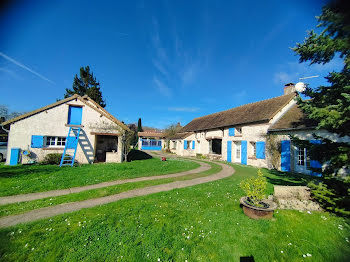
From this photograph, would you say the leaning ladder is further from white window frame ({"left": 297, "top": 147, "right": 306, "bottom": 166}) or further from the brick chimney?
the brick chimney

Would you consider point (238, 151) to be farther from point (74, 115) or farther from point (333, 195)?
point (74, 115)

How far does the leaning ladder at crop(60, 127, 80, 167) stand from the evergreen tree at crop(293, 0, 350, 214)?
46.9 ft

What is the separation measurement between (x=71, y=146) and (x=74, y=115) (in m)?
2.70

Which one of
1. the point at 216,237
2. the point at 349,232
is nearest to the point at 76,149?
the point at 216,237

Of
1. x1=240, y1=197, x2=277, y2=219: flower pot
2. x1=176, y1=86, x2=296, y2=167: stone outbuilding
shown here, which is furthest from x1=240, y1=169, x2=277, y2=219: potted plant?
x1=176, y1=86, x2=296, y2=167: stone outbuilding

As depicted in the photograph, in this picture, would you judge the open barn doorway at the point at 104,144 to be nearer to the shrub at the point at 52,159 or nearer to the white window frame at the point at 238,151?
the shrub at the point at 52,159

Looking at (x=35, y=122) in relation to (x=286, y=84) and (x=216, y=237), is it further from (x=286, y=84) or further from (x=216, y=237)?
(x=286, y=84)

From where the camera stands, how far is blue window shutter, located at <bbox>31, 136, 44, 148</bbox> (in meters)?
11.6

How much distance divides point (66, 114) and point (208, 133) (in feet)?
53.2

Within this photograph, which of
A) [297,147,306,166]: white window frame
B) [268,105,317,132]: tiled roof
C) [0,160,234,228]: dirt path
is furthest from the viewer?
[297,147,306,166]: white window frame

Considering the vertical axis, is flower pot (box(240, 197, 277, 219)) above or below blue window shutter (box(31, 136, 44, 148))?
below

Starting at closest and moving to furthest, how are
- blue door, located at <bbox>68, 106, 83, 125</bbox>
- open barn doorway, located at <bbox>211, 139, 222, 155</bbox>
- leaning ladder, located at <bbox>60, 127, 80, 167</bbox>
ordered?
1. leaning ladder, located at <bbox>60, 127, 80, 167</bbox>
2. blue door, located at <bbox>68, 106, 83, 125</bbox>
3. open barn doorway, located at <bbox>211, 139, 222, 155</bbox>

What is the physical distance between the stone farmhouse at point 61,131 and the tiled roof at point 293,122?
45.1 ft

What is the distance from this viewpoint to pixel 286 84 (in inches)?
639
